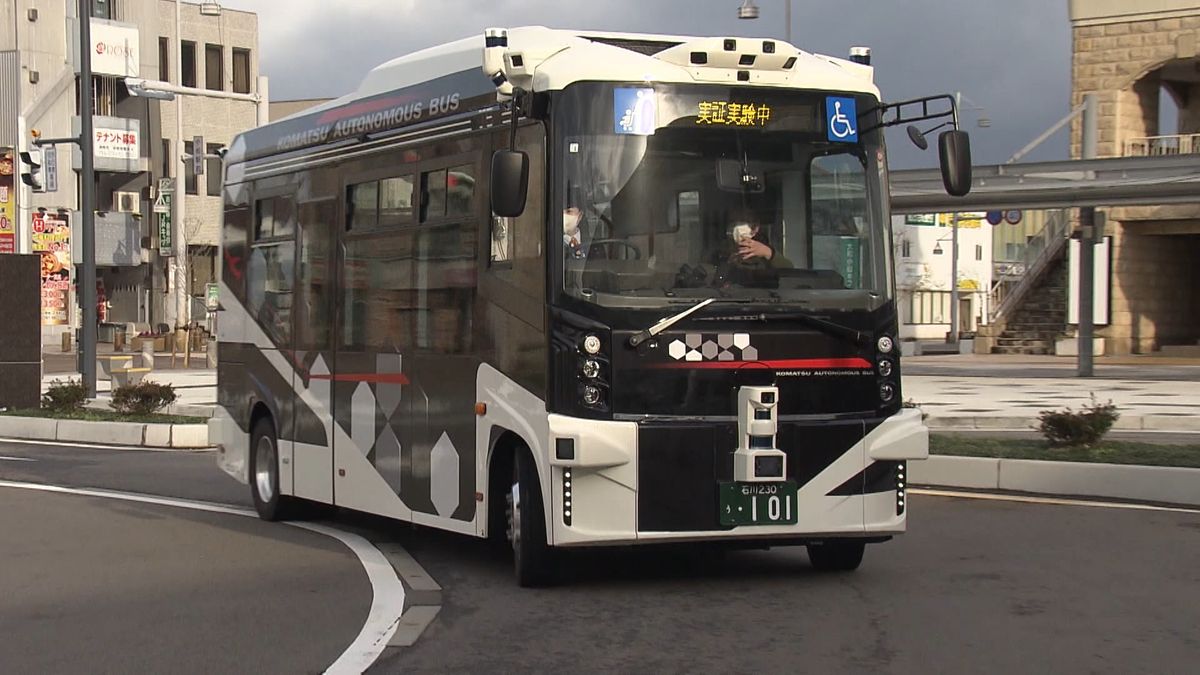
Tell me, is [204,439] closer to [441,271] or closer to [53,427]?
[53,427]

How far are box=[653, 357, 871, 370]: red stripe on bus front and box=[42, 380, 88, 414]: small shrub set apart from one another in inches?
729

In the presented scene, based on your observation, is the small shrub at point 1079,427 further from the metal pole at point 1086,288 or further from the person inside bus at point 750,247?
the metal pole at point 1086,288

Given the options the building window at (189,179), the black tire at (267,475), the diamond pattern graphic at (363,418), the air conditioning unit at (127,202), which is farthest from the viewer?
the building window at (189,179)

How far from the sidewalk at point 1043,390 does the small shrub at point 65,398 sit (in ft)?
42.2

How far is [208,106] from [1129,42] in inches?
1744

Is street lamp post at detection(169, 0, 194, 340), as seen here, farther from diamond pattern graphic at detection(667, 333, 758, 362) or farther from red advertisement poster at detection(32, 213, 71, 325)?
diamond pattern graphic at detection(667, 333, 758, 362)

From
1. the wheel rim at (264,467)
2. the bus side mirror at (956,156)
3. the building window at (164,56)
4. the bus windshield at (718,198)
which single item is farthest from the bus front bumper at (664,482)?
the building window at (164,56)

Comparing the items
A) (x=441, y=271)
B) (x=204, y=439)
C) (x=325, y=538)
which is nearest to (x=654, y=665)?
(x=441, y=271)

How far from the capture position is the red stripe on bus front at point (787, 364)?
955 centimetres

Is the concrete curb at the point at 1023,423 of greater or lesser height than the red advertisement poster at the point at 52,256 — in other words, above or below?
below

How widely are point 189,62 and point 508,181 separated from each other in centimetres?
7477

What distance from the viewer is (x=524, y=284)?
9930 mm

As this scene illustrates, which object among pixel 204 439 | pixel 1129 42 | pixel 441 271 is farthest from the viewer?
pixel 1129 42

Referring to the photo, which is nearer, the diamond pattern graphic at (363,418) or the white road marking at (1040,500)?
the diamond pattern graphic at (363,418)
